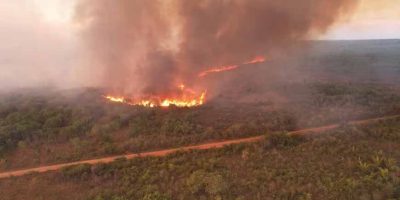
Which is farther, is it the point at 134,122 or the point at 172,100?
the point at 172,100

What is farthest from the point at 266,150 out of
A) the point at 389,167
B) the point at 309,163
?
the point at 389,167

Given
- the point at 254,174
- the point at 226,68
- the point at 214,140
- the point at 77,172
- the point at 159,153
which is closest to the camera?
the point at 254,174

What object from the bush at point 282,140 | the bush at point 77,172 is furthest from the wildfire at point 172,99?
the bush at point 77,172

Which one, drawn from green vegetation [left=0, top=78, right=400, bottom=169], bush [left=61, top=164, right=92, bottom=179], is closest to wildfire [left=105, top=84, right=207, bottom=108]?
green vegetation [left=0, top=78, right=400, bottom=169]

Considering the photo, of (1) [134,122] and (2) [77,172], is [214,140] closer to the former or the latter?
(1) [134,122]

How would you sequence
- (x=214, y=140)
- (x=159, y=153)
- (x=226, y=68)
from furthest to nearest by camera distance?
(x=226, y=68)
(x=214, y=140)
(x=159, y=153)

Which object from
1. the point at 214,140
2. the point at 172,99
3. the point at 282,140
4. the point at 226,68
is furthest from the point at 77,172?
the point at 226,68

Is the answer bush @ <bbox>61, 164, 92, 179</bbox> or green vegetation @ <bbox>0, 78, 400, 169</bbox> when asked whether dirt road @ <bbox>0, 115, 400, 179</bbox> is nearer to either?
green vegetation @ <bbox>0, 78, 400, 169</bbox>

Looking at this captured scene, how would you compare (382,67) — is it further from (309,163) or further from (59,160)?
(59,160)
